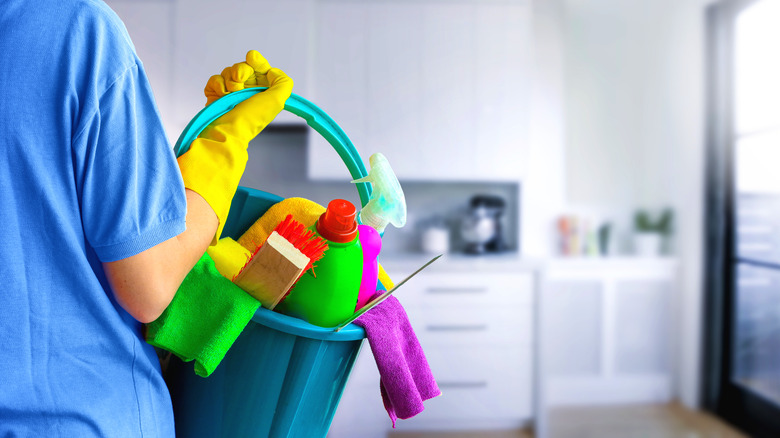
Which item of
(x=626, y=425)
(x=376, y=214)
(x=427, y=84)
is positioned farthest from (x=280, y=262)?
(x=626, y=425)

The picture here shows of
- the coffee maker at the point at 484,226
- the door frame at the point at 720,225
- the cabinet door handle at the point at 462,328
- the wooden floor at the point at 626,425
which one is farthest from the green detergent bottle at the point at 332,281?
the door frame at the point at 720,225

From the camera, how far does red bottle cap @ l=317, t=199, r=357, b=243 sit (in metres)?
0.51

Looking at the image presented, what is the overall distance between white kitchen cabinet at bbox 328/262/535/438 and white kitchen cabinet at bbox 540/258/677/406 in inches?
13.6

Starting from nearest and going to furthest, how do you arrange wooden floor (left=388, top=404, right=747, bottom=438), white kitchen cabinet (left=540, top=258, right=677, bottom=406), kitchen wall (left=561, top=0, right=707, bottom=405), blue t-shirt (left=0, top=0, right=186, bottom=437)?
blue t-shirt (left=0, top=0, right=186, bottom=437) < wooden floor (left=388, top=404, right=747, bottom=438) < white kitchen cabinet (left=540, top=258, right=677, bottom=406) < kitchen wall (left=561, top=0, right=707, bottom=405)

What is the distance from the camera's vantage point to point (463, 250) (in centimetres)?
295

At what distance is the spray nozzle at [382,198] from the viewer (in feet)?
1.86

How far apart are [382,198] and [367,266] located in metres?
0.08

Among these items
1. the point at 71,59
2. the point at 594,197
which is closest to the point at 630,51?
the point at 594,197

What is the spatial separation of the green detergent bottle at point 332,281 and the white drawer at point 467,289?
1959 mm

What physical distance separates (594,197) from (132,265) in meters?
3.01

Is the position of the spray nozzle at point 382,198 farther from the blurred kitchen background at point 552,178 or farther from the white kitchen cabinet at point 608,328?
the white kitchen cabinet at point 608,328

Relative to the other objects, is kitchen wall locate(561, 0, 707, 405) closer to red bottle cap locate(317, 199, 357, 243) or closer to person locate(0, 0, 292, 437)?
red bottle cap locate(317, 199, 357, 243)

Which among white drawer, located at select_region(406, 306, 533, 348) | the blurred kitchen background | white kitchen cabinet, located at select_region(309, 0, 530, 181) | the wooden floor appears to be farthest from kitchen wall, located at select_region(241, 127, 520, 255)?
the wooden floor

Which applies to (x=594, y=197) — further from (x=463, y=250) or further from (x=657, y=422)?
(x=657, y=422)
